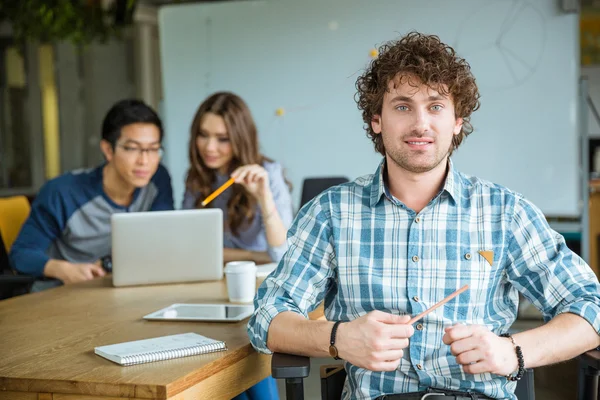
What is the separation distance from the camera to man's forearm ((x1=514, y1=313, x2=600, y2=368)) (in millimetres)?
1517

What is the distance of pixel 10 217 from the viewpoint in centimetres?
343

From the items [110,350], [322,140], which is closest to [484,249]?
[110,350]

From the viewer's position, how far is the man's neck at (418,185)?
1.73 metres

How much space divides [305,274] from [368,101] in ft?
1.52

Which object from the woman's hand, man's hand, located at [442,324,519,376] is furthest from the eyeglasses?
man's hand, located at [442,324,519,376]

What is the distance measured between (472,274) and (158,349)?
689 mm

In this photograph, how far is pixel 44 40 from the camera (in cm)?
662

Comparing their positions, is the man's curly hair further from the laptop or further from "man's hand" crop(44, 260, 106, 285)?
"man's hand" crop(44, 260, 106, 285)

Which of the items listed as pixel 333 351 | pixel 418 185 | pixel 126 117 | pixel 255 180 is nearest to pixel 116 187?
pixel 126 117

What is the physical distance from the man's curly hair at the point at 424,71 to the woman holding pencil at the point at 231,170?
50.8 inches

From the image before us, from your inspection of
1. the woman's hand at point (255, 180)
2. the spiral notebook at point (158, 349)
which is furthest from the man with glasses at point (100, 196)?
the spiral notebook at point (158, 349)

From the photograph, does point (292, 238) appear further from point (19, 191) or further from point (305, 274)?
point (19, 191)

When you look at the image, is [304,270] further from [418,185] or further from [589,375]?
[589,375]

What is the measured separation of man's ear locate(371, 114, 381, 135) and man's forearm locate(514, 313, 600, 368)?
60cm
